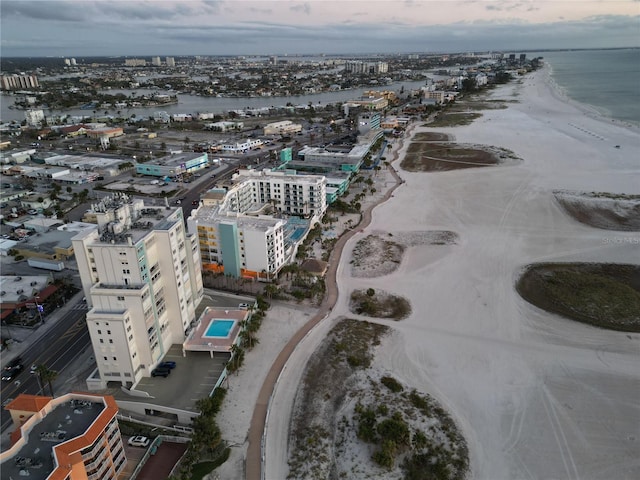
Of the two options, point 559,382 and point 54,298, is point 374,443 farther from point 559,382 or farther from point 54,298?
point 54,298

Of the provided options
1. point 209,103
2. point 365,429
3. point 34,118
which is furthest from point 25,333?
point 209,103

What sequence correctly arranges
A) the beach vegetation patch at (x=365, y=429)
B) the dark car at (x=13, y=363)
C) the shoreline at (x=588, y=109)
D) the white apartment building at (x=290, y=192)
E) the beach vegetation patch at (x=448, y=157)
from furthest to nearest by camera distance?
1. the shoreline at (x=588, y=109)
2. the beach vegetation patch at (x=448, y=157)
3. the white apartment building at (x=290, y=192)
4. the dark car at (x=13, y=363)
5. the beach vegetation patch at (x=365, y=429)

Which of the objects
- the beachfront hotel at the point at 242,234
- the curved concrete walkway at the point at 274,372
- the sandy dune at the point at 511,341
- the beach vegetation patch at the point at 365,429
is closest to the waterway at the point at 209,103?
the beachfront hotel at the point at 242,234

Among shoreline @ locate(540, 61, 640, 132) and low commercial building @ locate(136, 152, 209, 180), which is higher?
shoreline @ locate(540, 61, 640, 132)

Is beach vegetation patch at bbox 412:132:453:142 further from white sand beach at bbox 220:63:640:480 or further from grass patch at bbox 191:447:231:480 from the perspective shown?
grass patch at bbox 191:447:231:480

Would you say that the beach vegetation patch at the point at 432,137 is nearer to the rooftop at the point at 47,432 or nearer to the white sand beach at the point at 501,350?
the white sand beach at the point at 501,350

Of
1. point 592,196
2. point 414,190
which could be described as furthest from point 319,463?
point 592,196

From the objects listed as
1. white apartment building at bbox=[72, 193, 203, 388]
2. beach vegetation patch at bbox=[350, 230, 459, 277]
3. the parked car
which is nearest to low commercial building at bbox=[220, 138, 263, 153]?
beach vegetation patch at bbox=[350, 230, 459, 277]
